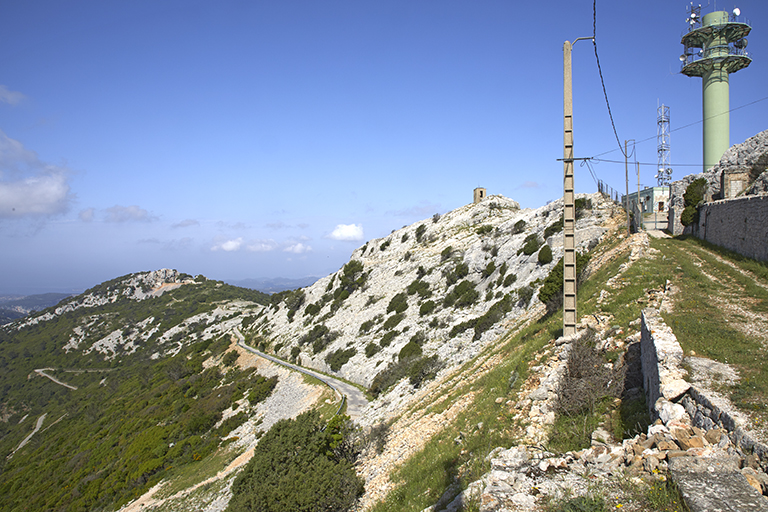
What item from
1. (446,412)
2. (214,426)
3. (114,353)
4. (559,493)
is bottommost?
(114,353)

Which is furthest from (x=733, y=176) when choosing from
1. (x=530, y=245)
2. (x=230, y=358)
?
(x=230, y=358)

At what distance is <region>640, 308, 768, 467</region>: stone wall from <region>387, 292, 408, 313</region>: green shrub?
34.2 m

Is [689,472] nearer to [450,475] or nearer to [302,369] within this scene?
[450,475]

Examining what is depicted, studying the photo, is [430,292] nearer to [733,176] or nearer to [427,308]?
[427,308]

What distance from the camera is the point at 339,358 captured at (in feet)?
130

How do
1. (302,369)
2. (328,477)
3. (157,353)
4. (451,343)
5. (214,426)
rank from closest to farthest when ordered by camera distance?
(328,477) < (451,343) < (214,426) < (302,369) < (157,353)

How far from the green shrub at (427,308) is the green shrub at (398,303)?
3.18 meters

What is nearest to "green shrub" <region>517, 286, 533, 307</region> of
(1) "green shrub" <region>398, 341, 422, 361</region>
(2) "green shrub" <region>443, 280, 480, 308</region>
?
(2) "green shrub" <region>443, 280, 480, 308</region>

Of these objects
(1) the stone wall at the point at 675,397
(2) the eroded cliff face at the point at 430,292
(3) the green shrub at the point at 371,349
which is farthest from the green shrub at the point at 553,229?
(1) the stone wall at the point at 675,397

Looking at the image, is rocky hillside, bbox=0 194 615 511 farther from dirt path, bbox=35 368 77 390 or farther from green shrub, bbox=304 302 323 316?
dirt path, bbox=35 368 77 390

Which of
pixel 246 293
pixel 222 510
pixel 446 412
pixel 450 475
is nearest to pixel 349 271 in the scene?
pixel 222 510

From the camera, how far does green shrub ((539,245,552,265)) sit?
32344mm

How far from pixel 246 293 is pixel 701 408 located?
6387 inches

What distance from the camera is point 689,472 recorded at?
5.36 meters
